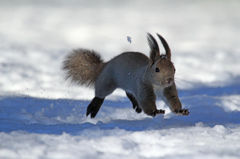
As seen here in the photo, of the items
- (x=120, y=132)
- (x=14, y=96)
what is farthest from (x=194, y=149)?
(x=14, y=96)

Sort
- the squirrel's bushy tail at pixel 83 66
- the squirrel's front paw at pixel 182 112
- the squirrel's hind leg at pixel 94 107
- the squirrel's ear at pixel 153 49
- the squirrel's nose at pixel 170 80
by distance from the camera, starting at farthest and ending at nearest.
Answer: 1. the squirrel's bushy tail at pixel 83 66
2. the squirrel's hind leg at pixel 94 107
3. the squirrel's ear at pixel 153 49
4. the squirrel's front paw at pixel 182 112
5. the squirrel's nose at pixel 170 80

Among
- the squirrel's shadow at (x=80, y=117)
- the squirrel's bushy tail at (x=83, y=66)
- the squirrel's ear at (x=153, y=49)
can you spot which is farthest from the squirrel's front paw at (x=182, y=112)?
the squirrel's bushy tail at (x=83, y=66)

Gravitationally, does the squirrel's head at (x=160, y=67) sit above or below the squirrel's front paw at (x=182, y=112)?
above

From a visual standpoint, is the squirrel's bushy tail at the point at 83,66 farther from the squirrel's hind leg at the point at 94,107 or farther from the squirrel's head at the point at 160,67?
the squirrel's head at the point at 160,67

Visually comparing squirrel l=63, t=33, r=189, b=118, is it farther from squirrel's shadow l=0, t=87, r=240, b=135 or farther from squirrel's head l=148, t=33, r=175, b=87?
squirrel's shadow l=0, t=87, r=240, b=135

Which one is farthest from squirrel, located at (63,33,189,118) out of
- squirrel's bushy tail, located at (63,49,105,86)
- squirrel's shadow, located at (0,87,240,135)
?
squirrel's shadow, located at (0,87,240,135)

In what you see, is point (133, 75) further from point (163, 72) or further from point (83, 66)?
point (83, 66)

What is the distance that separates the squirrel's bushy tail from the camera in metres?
7.24

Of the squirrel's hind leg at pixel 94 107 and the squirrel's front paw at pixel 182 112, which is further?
the squirrel's hind leg at pixel 94 107

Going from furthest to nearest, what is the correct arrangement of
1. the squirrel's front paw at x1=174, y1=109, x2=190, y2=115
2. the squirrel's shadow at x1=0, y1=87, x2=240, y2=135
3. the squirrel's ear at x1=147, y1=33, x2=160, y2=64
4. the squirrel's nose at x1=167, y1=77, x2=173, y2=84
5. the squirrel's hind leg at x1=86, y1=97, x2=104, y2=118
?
the squirrel's hind leg at x1=86, y1=97, x2=104, y2=118, the squirrel's ear at x1=147, y1=33, x2=160, y2=64, the squirrel's front paw at x1=174, y1=109, x2=190, y2=115, the squirrel's nose at x1=167, y1=77, x2=173, y2=84, the squirrel's shadow at x1=0, y1=87, x2=240, y2=135

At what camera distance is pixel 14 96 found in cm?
760

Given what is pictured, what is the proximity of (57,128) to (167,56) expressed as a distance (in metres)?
1.80

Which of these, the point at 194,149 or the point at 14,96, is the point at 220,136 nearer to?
the point at 194,149

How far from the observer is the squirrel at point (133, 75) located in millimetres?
5574
